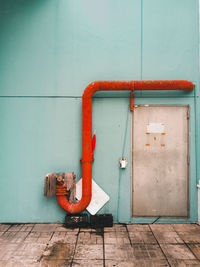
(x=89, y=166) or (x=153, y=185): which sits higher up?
(x=89, y=166)

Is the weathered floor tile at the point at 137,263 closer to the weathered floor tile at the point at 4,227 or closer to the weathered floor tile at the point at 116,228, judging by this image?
the weathered floor tile at the point at 116,228

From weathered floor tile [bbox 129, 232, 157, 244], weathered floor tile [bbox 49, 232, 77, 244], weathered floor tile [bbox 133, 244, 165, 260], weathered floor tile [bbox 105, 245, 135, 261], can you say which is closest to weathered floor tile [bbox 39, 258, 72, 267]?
weathered floor tile [bbox 49, 232, 77, 244]

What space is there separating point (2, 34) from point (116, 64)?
2.45 meters

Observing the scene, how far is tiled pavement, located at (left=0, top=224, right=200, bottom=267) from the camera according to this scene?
9.16ft

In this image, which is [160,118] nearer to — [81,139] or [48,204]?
[81,139]

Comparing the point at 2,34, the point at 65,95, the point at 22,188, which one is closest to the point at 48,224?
the point at 22,188

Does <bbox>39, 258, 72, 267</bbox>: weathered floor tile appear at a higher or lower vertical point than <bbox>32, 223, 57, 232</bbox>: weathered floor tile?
lower

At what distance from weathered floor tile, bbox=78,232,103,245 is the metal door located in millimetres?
932

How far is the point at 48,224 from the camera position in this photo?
154 inches

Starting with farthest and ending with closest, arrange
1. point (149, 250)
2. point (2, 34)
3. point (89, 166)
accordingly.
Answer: point (2, 34) < point (89, 166) < point (149, 250)

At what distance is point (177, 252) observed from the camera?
300cm

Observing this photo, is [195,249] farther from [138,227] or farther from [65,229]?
[65,229]

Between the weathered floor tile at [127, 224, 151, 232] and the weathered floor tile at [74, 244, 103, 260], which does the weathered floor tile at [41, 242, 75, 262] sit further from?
the weathered floor tile at [127, 224, 151, 232]

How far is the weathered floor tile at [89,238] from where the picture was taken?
326cm
